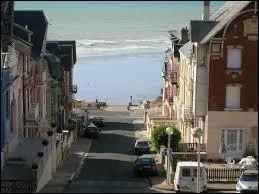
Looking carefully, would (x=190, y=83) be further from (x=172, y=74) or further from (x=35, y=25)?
(x=172, y=74)

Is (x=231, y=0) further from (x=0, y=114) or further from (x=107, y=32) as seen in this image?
(x=107, y=32)

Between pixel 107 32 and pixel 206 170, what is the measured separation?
160 m

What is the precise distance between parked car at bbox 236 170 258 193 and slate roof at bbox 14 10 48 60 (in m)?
22.1

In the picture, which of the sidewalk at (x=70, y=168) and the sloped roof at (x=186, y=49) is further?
the sloped roof at (x=186, y=49)

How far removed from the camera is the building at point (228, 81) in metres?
43.4

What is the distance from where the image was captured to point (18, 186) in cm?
3572

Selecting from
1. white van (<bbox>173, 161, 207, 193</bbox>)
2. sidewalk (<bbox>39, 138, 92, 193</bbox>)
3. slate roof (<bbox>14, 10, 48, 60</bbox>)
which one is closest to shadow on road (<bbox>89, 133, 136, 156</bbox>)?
sidewalk (<bbox>39, 138, 92, 193</bbox>)

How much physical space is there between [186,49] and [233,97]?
47.2 ft

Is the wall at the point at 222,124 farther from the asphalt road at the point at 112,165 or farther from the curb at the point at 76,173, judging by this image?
the curb at the point at 76,173

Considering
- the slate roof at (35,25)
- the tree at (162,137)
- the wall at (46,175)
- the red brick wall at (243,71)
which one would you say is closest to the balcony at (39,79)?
the slate roof at (35,25)

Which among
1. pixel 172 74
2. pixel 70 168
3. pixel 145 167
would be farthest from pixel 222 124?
pixel 172 74

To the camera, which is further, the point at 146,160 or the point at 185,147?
the point at 185,147

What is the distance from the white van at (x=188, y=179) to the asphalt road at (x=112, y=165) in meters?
1.60

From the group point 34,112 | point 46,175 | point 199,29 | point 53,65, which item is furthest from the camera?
point 53,65
